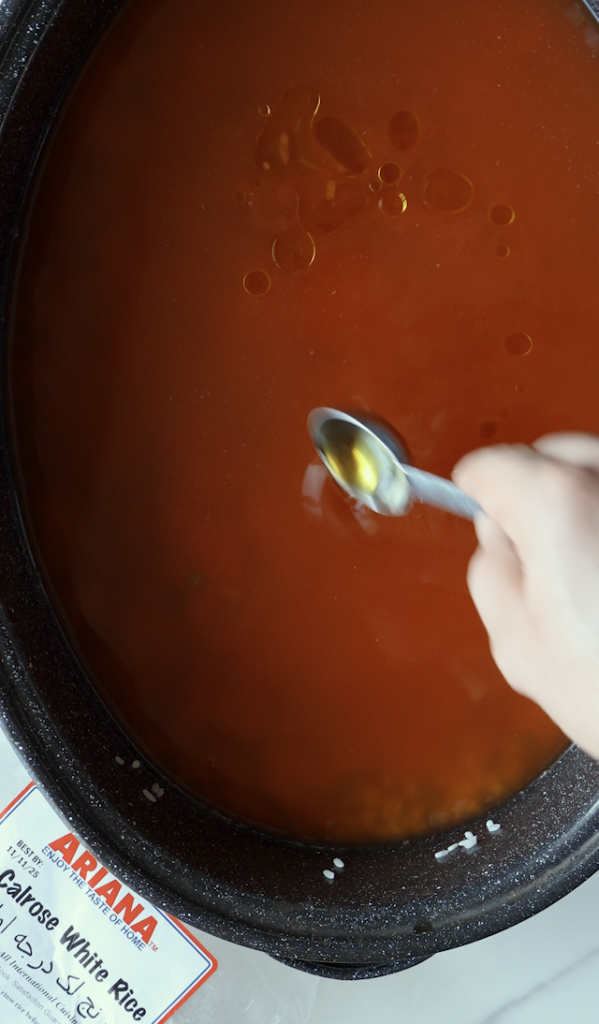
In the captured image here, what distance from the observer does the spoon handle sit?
69cm

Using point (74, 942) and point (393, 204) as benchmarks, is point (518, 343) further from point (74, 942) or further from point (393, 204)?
point (74, 942)

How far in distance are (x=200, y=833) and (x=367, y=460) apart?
0.44 meters

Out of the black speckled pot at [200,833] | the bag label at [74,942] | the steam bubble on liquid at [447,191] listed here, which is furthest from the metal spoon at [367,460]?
the bag label at [74,942]

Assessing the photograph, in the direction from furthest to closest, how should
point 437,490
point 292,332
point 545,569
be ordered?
point 292,332
point 437,490
point 545,569

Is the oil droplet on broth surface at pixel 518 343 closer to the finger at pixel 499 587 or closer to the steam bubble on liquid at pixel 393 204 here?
the steam bubble on liquid at pixel 393 204

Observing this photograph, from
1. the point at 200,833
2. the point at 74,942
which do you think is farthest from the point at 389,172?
the point at 74,942

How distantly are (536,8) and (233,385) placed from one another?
492 millimetres

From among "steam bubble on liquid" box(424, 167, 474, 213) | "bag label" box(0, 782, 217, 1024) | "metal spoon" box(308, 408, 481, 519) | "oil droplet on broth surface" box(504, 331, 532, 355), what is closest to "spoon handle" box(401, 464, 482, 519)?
"metal spoon" box(308, 408, 481, 519)

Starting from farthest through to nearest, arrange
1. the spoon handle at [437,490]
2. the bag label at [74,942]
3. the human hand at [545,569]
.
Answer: the bag label at [74,942]
the spoon handle at [437,490]
the human hand at [545,569]

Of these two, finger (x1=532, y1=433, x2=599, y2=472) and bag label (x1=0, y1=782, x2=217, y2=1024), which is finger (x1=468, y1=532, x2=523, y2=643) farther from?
bag label (x1=0, y1=782, x2=217, y2=1024)

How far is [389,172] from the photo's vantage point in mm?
832

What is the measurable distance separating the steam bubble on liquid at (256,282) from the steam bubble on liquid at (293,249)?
0.06 feet

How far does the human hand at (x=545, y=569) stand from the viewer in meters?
0.57

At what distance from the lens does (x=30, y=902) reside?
0.92 meters
